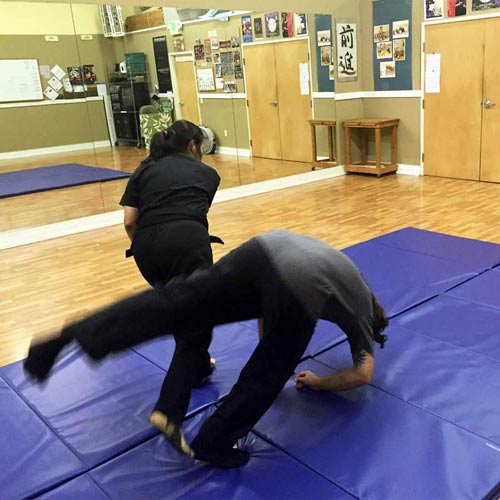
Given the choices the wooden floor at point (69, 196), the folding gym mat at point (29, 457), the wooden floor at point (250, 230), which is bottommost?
the wooden floor at point (250, 230)

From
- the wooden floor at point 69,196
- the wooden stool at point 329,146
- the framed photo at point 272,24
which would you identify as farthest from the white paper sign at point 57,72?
the wooden stool at point 329,146

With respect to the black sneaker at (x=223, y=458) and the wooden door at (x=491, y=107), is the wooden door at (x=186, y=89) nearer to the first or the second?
the wooden door at (x=491, y=107)

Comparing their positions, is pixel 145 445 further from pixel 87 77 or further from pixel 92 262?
pixel 87 77

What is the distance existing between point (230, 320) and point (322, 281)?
1.12 feet

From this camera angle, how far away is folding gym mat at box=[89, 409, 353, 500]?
180 centimetres

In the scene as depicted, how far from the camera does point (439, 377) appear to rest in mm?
2359

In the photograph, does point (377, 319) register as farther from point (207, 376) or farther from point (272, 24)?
point (272, 24)

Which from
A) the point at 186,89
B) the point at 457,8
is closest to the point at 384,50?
the point at 457,8

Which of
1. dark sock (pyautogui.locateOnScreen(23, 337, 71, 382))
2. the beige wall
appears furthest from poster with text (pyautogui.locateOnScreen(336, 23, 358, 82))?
dark sock (pyautogui.locateOnScreen(23, 337, 71, 382))

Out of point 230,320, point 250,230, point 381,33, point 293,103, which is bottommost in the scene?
point 250,230

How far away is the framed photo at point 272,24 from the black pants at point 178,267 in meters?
5.27

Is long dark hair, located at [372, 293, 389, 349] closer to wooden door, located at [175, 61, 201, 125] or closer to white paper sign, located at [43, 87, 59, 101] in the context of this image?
white paper sign, located at [43, 87, 59, 101]

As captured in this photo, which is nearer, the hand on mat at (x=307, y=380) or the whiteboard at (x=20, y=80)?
the hand on mat at (x=307, y=380)

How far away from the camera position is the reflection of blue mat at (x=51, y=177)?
584cm
